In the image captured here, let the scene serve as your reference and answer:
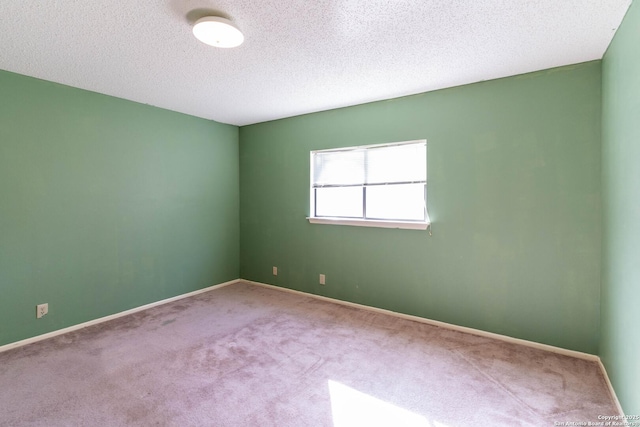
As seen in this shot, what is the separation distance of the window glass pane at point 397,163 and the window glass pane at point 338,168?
0.13 meters

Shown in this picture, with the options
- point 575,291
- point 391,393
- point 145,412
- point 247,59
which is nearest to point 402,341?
point 391,393

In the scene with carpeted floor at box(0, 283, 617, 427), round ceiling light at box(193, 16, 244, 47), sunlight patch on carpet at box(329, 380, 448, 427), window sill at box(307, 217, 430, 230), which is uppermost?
round ceiling light at box(193, 16, 244, 47)

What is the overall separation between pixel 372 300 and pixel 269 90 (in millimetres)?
2587

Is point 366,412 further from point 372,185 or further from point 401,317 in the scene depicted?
point 372,185

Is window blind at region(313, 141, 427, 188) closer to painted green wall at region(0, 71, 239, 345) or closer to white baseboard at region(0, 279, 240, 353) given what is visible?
painted green wall at region(0, 71, 239, 345)

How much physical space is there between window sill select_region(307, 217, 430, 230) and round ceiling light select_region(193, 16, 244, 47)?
224cm

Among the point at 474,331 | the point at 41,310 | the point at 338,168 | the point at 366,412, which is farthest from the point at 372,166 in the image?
the point at 41,310

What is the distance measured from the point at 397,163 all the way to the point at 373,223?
Result: 729 mm

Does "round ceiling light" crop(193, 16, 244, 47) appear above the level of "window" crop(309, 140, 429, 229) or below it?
above

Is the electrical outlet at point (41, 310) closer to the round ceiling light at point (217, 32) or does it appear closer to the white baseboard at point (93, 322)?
the white baseboard at point (93, 322)

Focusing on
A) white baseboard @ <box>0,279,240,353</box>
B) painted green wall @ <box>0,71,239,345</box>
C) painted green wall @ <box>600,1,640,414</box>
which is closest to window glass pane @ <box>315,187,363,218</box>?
painted green wall @ <box>0,71,239,345</box>

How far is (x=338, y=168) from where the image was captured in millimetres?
3924

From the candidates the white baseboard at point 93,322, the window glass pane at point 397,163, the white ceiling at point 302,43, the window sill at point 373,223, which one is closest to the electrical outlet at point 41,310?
the white baseboard at point 93,322

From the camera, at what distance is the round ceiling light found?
1.86m
